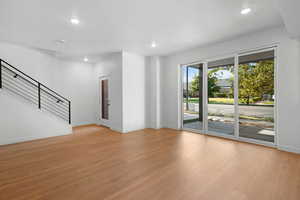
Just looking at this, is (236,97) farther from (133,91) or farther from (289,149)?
(133,91)

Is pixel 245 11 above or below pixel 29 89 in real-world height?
above

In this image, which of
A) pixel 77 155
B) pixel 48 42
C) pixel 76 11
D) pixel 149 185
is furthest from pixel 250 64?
pixel 48 42

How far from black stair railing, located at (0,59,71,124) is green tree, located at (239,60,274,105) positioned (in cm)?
587

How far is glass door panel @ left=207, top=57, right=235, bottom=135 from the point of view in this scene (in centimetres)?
448

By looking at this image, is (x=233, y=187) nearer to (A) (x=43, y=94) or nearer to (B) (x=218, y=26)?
(B) (x=218, y=26)

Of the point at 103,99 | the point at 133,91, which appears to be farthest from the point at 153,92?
the point at 103,99

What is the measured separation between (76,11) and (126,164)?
10.4 feet

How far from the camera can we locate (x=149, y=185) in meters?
2.14

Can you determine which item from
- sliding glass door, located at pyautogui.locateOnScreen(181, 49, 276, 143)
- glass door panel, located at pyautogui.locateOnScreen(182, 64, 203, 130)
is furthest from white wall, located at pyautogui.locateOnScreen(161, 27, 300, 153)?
glass door panel, located at pyautogui.locateOnScreen(182, 64, 203, 130)

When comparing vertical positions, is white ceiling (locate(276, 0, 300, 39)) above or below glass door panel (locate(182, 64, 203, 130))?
above

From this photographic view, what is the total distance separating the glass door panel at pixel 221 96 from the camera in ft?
14.7

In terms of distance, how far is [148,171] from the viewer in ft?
8.38

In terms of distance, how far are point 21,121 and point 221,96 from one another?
244 inches

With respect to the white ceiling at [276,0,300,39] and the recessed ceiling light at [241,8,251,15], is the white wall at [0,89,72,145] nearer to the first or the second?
the recessed ceiling light at [241,8,251,15]
